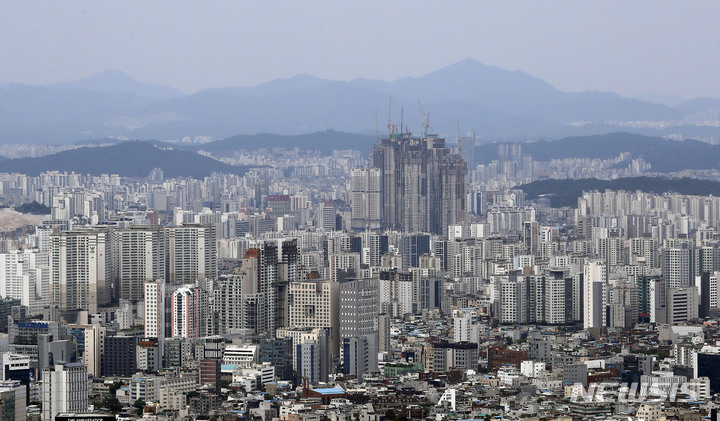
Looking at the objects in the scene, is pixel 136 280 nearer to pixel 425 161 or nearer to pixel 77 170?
pixel 425 161

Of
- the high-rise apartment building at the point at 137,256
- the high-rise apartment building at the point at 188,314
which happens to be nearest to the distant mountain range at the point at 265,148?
the high-rise apartment building at the point at 137,256

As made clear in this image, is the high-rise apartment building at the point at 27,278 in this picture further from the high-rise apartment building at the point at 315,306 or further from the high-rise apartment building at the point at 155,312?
the high-rise apartment building at the point at 315,306

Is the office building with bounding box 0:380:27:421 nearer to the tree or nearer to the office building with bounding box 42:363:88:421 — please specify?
the office building with bounding box 42:363:88:421

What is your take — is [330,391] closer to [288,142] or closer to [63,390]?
[63,390]

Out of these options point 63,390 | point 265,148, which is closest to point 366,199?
point 265,148

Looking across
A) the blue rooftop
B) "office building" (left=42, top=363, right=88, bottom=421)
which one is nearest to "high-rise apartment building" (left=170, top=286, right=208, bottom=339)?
the blue rooftop

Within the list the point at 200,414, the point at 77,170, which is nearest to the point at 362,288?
the point at 200,414

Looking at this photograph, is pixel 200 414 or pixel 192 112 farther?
pixel 192 112
